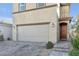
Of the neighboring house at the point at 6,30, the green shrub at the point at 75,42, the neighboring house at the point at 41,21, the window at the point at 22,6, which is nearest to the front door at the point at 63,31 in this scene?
the neighboring house at the point at 41,21

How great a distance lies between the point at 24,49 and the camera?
305cm

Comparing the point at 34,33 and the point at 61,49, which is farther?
the point at 34,33

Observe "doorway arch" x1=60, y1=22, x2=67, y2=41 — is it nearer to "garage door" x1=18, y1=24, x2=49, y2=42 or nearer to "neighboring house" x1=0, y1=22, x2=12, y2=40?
"garage door" x1=18, y1=24, x2=49, y2=42

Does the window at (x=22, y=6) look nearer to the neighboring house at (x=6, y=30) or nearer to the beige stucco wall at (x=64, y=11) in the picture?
the neighboring house at (x=6, y=30)

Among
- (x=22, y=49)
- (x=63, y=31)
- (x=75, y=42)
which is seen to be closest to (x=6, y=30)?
(x=22, y=49)

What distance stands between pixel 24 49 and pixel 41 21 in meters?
0.58

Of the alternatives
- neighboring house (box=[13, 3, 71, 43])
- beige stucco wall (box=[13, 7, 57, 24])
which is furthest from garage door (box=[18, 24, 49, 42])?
beige stucco wall (box=[13, 7, 57, 24])

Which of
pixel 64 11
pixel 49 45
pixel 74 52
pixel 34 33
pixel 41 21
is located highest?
pixel 64 11

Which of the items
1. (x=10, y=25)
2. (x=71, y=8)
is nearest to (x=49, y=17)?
(x=71, y=8)

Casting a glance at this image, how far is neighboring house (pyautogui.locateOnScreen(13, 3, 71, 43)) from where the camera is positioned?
299cm

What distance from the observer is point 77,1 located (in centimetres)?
306

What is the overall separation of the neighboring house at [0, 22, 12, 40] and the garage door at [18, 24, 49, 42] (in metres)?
0.18

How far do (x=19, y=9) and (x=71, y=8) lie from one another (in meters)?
0.92

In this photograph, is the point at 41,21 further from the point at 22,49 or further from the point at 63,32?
the point at 22,49
